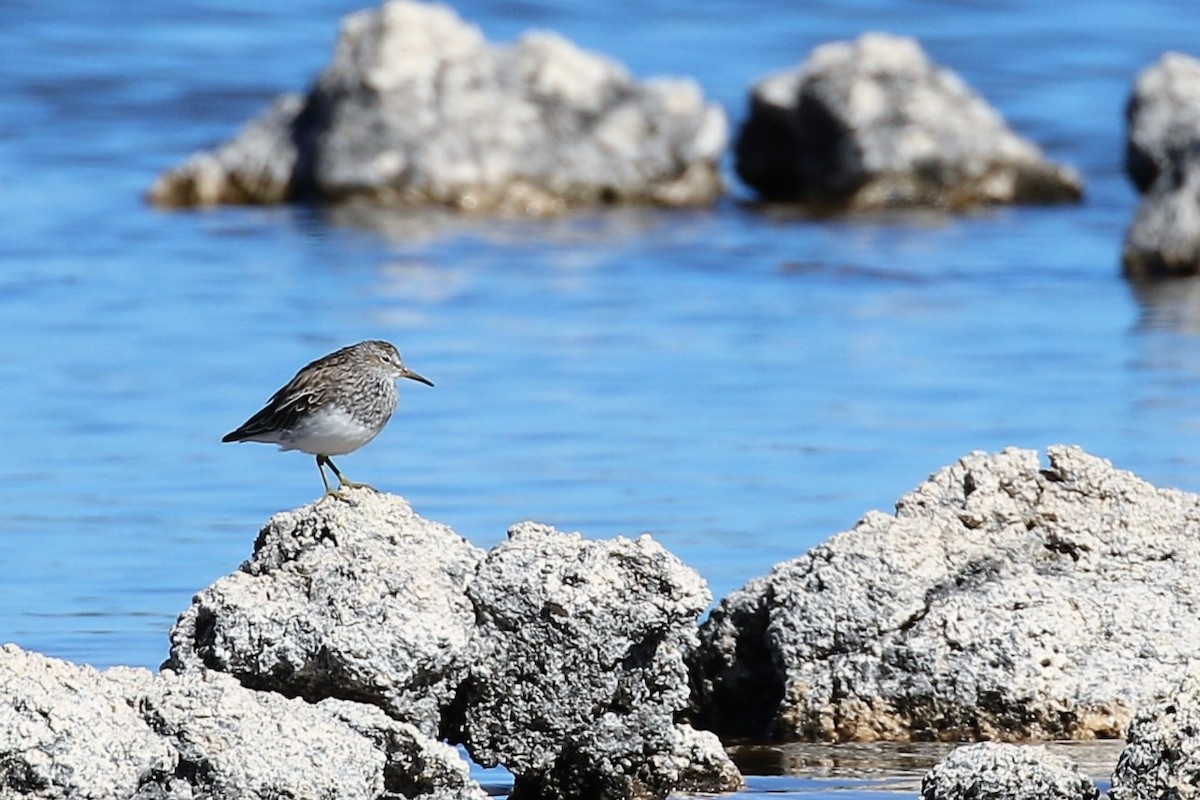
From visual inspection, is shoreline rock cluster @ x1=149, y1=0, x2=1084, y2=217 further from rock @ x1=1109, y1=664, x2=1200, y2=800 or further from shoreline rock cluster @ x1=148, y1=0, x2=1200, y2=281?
rock @ x1=1109, y1=664, x2=1200, y2=800

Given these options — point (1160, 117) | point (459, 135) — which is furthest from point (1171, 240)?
point (459, 135)

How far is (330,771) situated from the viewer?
527cm

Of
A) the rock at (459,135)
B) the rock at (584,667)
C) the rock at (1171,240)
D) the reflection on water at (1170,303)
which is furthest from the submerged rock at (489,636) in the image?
the rock at (459,135)

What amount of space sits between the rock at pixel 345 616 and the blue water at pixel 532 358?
78.6 inches

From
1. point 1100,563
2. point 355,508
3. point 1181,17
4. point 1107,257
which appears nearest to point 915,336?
Answer: point 1107,257

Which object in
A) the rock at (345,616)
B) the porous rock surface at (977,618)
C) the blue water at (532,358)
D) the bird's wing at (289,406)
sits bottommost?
the blue water at (532,358)

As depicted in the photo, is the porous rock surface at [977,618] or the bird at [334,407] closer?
the porous rock surface at [977,618]

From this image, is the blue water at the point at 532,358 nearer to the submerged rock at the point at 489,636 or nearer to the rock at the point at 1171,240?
the rock at the point at 1171,240

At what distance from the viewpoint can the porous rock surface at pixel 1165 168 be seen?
17.2m

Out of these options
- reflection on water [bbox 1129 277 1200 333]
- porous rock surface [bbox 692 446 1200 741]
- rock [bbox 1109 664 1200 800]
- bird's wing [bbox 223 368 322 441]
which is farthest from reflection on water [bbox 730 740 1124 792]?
reflection on water [bbox 1129 277 1200 333]

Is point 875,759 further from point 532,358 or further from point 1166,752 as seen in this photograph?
point 532,358

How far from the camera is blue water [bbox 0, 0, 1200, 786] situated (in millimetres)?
9945

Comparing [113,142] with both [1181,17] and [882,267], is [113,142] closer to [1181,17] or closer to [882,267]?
[882,267]

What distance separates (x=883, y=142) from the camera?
2061 centimetres
